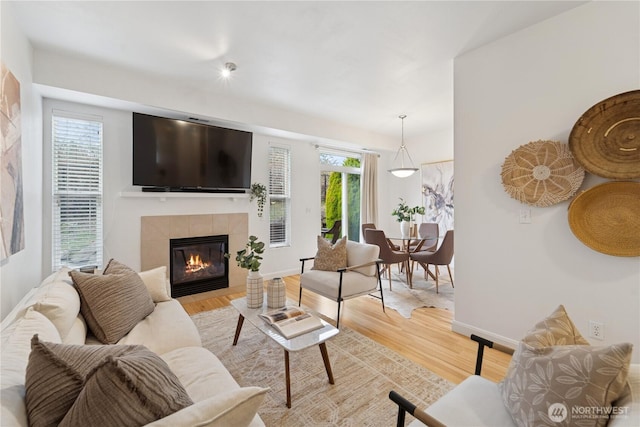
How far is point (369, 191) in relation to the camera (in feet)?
19.7

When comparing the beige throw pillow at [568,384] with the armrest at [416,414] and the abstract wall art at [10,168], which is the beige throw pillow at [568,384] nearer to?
the armrest at [416,414]

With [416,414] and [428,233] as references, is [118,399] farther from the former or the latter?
[428,233]

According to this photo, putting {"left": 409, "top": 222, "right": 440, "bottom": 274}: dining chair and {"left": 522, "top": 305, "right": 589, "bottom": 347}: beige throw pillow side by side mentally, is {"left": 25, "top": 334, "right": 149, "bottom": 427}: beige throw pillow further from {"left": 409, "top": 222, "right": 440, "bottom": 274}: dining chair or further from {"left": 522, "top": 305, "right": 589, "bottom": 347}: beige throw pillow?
{"left": 409, "top": 222, "right": 440, "bottom": 274}: dining chair

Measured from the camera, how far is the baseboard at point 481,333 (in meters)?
2.41

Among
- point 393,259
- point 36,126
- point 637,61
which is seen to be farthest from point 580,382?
point 36,126

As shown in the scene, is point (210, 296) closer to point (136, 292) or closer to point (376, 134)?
point (136, 292)

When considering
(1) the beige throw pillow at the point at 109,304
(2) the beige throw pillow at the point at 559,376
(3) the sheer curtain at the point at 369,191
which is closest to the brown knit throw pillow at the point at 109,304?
(1) the beige throw pillow at the point at 109,304

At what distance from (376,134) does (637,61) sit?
3971 millimetres

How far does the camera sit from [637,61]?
1.85m

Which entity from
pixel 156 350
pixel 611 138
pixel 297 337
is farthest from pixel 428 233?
pixel 156 350

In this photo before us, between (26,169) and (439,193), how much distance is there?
575 cm

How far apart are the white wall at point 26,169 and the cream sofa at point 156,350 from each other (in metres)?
0.33

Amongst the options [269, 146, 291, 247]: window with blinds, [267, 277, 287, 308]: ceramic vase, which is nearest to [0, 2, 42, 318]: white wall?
[267, 277, 287, 308]: ceramic vase

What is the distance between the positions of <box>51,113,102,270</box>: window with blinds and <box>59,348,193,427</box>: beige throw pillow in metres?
3.23
